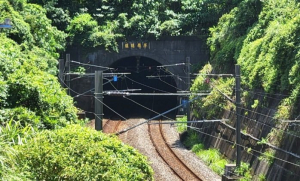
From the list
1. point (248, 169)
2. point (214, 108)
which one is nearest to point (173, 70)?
point (214, 108)

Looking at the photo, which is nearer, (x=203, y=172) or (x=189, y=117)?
(x=203, y=172)

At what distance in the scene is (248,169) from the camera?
722 inches

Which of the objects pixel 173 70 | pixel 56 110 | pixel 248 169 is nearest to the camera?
pixel 56 110

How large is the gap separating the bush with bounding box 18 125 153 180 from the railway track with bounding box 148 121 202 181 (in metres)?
8.35

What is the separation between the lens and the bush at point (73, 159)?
1048 centimetres

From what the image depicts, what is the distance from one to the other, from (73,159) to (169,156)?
44.0 ft

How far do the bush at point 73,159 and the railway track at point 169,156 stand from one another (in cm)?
835

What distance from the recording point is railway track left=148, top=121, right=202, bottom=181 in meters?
20.2

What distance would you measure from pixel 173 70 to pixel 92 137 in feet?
73.8

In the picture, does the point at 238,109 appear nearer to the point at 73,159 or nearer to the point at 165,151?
the point at 73,159

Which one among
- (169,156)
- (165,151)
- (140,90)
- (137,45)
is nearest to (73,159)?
(169,156)

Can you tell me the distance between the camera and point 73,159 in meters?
10.7

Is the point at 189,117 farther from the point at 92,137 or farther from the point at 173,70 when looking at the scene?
the point at 92,137

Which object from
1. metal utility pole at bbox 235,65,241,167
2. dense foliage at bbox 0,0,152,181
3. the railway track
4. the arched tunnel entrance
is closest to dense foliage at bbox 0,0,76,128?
dense foliage at bbox 0,0,152,181
